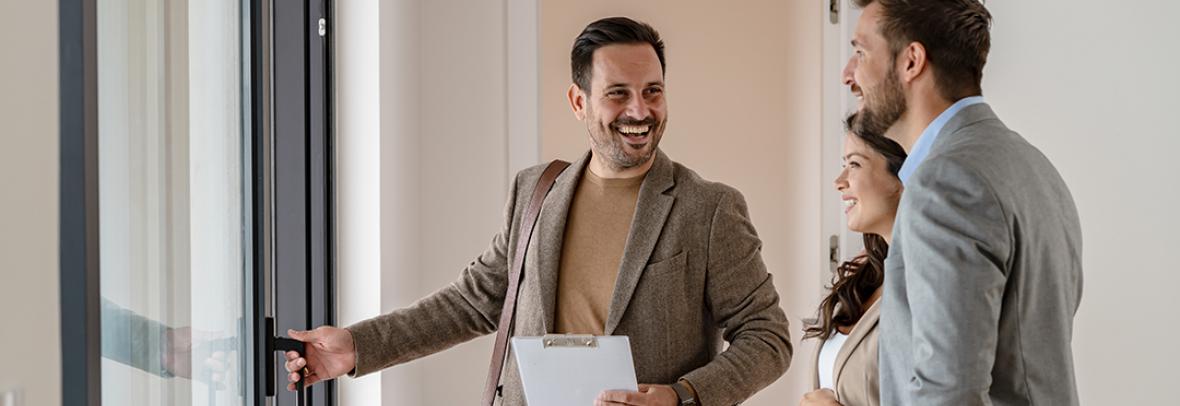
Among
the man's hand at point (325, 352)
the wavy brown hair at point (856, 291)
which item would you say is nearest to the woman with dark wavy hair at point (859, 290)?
the wavy brown hair at point (856, 291)

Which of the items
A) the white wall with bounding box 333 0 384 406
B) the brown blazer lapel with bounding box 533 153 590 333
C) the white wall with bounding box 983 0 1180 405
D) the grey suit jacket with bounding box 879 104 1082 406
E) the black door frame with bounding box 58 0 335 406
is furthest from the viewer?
the white wall with bounding box 333 0 384 406

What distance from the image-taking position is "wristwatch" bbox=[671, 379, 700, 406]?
195 centimetres

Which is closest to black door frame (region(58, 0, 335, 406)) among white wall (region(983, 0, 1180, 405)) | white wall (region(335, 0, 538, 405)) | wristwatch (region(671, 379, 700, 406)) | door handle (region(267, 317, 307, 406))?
door handle (region(267, 317, 307, 406))

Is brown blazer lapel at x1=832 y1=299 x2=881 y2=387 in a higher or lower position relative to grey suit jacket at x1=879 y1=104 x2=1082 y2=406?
lower

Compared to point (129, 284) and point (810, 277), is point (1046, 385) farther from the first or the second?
point (810, 277)

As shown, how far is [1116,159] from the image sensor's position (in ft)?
7.70

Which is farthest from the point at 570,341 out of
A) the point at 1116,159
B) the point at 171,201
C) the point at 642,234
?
the point at 1116,159

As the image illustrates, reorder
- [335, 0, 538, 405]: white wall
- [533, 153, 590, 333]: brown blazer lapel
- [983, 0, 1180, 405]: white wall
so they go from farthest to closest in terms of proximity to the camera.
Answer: [335, 0, 538, 405]: white wall → [983, 0, 1180, 405]: white wall → [533, 153, 590, 333]: brown blazer lapel

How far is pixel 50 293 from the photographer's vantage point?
3.45 feet

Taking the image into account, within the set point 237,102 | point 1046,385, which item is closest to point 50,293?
point 237,102

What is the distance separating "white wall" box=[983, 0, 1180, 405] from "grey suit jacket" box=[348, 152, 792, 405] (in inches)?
29.5

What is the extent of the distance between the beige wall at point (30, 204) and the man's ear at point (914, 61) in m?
0.95

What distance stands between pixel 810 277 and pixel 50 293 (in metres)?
3.51

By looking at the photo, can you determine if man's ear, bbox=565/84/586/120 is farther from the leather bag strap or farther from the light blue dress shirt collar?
the light blue dress shirt collar
